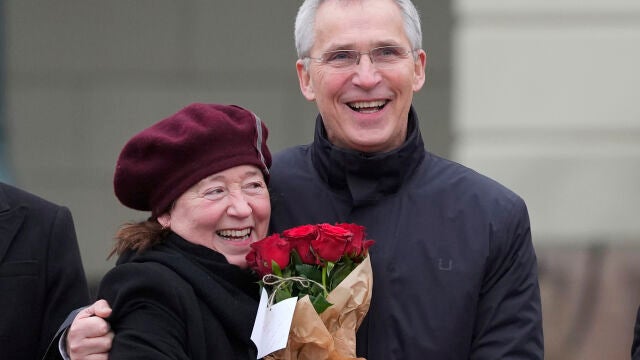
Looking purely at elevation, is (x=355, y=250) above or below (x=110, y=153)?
above

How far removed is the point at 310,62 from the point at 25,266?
0.92m

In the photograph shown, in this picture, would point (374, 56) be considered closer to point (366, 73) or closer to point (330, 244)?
point (366, 73)

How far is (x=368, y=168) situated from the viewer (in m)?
3.49

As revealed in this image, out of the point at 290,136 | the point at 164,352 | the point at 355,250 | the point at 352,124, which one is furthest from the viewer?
the point at 290,136

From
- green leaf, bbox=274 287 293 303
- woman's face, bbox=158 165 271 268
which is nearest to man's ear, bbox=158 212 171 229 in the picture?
woman's face, bbox=158 165 271 268

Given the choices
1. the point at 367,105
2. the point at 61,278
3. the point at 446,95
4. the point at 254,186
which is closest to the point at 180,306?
the point at 254,186

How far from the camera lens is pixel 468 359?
3.36 m

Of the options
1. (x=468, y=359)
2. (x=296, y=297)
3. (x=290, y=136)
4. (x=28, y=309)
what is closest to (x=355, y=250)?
(x=296, y=297)

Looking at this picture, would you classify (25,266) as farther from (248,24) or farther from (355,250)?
(248,24)

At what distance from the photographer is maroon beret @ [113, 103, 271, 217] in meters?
3.26

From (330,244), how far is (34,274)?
89 centimetres

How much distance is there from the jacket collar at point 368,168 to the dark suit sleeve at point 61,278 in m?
0.71

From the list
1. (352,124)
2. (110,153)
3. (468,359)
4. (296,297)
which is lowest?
(110,153)

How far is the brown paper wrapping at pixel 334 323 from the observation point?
10.2 feet
